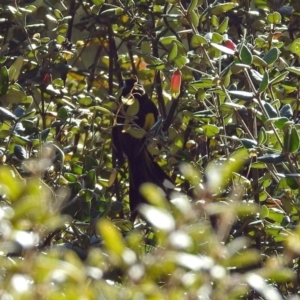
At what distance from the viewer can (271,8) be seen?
250 cm

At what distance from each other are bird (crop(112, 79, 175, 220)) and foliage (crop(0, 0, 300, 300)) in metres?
0.05

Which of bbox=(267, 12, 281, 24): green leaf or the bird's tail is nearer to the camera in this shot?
bbox=(267, 12, 281, 24): green leaf

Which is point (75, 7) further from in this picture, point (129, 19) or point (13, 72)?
point (13, 72)

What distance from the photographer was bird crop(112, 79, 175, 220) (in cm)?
233

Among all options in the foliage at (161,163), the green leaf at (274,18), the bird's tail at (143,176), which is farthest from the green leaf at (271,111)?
the bird's tail at (143,176)

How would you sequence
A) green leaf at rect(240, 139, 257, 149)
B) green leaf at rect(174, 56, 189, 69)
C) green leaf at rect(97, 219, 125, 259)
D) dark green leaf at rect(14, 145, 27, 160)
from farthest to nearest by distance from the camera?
1. green leaf at rect(174, 56, 189, 69)
2. dark green leaf at rect(14, 145, 27, 160)
3. green leaf at rect(240, 139, 257, 149)
4. green leaf at rect(97, 219, 125, 259)

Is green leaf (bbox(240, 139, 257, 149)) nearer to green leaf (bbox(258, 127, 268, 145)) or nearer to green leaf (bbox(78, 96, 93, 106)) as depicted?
green leaf (bbox(258, 127, 268, 145))

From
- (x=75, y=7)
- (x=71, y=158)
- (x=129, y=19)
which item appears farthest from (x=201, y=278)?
(x=75, y=7)

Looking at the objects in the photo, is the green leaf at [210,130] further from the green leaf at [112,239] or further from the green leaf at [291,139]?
the green leaf at [112,239]

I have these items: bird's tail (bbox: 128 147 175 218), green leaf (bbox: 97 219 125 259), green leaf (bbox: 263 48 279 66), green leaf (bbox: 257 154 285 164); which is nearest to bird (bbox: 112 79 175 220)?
bird's tail (bbox: 128 147 175 218)

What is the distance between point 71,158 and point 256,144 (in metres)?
0.96

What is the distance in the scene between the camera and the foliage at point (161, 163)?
0.90 meters

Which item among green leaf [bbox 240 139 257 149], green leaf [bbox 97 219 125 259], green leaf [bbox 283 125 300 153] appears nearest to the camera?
green leaf [bbox 97 219 125 259]

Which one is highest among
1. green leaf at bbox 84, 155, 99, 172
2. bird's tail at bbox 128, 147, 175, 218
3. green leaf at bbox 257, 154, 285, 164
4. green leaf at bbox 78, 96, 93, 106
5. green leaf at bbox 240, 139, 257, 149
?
green leaf at bbox 257, 154, 285, 164
